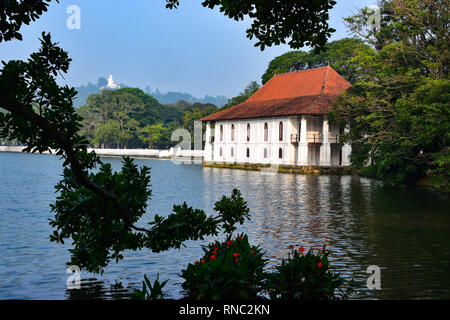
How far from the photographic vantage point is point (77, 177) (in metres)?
6.77

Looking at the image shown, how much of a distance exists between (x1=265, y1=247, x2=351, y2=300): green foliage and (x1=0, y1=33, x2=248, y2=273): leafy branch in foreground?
5.44ft

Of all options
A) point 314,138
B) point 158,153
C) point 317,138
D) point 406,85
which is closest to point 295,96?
point 317,138

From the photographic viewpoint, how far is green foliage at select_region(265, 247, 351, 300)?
725 cm

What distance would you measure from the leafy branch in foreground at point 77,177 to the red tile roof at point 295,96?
54305 millimetres

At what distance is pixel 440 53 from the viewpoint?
3572 cm

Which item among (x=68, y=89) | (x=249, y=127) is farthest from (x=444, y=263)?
(x=249, y=127)

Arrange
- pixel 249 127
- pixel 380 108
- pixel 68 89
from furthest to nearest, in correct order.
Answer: pixel 249 127
pixel 380 108
pixel 68 89

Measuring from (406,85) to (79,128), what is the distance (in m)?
34.7

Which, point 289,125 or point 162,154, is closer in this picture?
point 289,125

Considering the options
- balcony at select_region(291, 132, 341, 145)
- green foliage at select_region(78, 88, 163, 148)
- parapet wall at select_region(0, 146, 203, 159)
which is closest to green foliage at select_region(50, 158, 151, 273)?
balcony at select_region(291, 132, 341, 145)

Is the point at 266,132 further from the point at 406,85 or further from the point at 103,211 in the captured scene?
the point at 103,211

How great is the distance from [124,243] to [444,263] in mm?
8929
